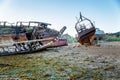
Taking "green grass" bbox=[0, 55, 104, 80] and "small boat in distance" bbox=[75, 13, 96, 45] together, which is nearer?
"green grass" bbox=[0, 55, 104, 80]

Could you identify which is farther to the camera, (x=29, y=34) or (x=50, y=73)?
(x=29, y=34)

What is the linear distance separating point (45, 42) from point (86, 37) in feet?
40.8

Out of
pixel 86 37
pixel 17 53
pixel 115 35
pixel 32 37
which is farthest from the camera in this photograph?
pixel 115 35

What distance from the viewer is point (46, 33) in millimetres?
31016

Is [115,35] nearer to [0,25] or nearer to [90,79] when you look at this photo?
[0,25]

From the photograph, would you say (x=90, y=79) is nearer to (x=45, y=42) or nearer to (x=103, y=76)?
(x=103, y=76)

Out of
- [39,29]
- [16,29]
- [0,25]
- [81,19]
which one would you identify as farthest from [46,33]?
[81,19]

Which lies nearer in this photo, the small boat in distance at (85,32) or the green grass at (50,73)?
the green grass at (50,73)

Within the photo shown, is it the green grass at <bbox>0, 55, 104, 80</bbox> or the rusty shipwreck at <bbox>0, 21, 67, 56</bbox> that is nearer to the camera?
the green grass at <bbox>0, 55, 104, 80</bbox>

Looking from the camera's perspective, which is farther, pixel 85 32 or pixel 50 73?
pixel 85 32

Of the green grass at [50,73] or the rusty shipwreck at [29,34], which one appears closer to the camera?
the green grass at [50,73]

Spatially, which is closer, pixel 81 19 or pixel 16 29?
pixel 16 29

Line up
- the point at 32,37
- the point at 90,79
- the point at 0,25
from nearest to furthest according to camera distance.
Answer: the point at 90,79
the point at 0,25
the point at 32,37

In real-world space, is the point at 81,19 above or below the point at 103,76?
above
